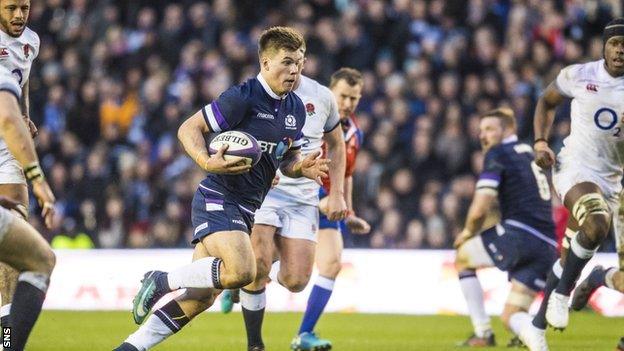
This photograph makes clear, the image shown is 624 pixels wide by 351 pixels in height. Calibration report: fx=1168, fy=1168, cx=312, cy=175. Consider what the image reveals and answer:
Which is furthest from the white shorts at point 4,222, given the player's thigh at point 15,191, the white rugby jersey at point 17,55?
the white rugby jersey at point 17,55

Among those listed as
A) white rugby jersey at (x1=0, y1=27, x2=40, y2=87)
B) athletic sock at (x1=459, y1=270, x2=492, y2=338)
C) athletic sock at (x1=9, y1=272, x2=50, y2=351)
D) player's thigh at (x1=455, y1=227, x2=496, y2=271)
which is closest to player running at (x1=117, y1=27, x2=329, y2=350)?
athletic sock at (x1=9, y1=272, x2=50, y2=351)

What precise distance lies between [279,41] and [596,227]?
9.08ft

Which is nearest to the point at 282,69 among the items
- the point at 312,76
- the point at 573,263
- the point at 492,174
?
the point at 573,263

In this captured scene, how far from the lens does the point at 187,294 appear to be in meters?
7.55

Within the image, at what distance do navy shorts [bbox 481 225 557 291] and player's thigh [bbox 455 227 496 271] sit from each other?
0.05 meters

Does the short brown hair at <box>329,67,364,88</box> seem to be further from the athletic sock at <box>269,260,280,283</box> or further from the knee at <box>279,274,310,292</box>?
the knee at <box>279,274,310,292</box>

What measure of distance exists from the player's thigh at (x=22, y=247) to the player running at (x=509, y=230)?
5084mm

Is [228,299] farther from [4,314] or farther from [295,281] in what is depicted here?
[4,314]

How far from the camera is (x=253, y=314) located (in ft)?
30.3

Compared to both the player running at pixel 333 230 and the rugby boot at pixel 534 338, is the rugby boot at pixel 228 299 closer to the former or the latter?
the player running at pixel 333 230

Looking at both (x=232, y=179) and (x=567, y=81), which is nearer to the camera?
(x=232, y=179)

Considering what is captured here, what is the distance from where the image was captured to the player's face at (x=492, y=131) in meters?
11.1

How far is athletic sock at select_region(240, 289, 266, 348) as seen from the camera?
9203 millimetres

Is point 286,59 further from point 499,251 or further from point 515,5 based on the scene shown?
point 515,5
